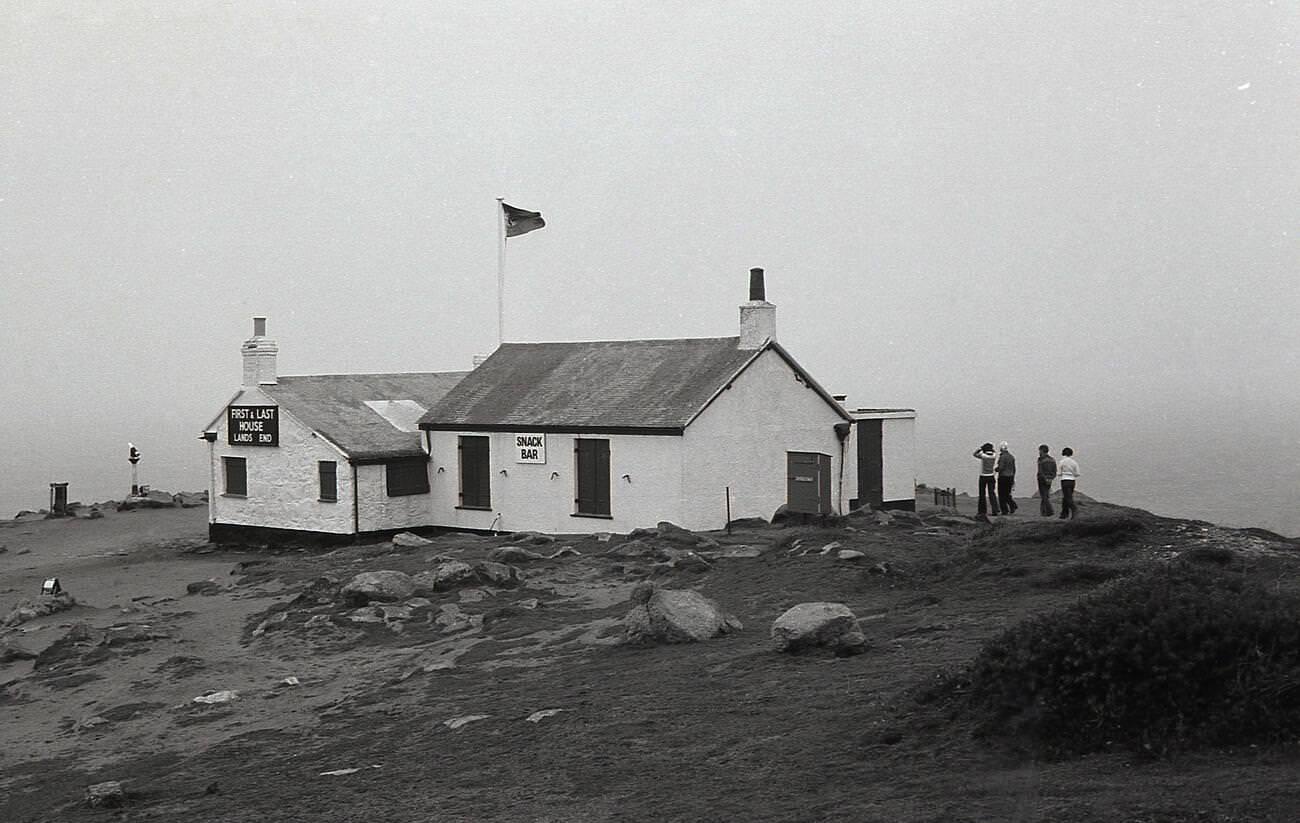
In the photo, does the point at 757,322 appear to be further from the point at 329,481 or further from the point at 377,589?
the point at 377,589

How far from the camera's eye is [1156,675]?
10680 millimetres

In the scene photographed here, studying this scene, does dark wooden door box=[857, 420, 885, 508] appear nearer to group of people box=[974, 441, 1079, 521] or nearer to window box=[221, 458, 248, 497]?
group of people box=[974, 441, 1079, 521]

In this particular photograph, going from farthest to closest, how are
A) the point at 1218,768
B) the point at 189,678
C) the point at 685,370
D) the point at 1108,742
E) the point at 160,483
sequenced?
the point at 160,483 < the point at 685,370 < the point at 189,678 < the point at 1108,742 < the point at 1218,768

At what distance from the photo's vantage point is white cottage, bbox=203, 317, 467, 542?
35.8m

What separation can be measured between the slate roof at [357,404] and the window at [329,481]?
717mm

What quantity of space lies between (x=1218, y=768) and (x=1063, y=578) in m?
8.48

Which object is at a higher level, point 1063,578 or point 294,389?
point 294,389

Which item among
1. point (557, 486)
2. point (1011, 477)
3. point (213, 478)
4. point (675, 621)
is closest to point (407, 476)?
point (557, 486)

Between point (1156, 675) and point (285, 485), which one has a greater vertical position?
point (285, 485)

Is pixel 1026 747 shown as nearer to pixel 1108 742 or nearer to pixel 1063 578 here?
pixel 1108 742

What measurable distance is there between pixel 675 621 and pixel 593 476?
51.4 ft

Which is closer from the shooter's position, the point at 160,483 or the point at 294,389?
the point at 294,389

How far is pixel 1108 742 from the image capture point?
35.0 feet

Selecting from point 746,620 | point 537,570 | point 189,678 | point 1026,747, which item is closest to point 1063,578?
point 746,620
